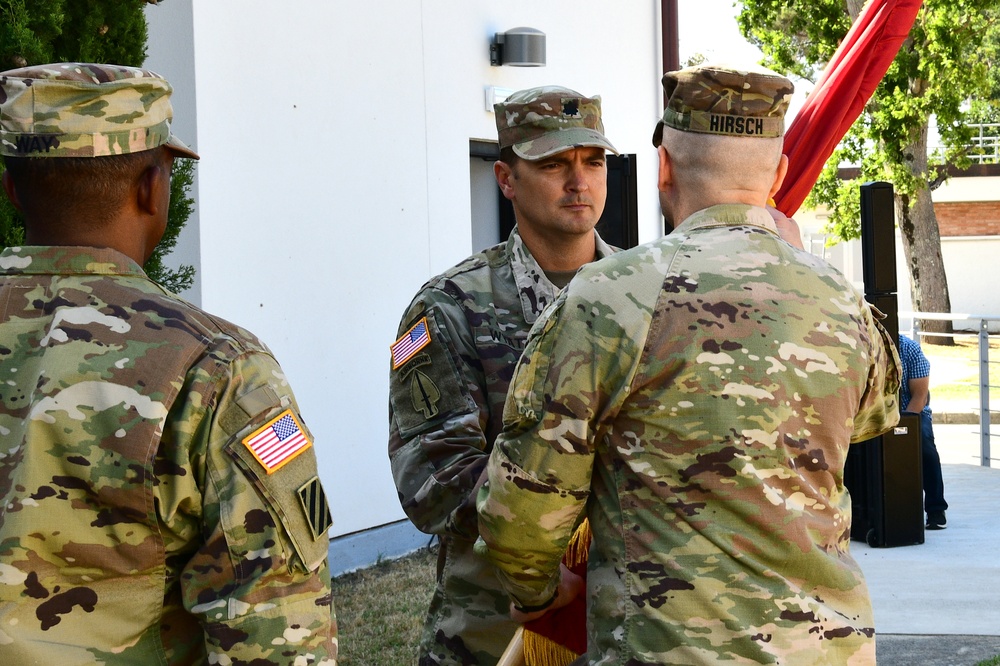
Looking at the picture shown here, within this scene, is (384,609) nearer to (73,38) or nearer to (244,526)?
(73,38)

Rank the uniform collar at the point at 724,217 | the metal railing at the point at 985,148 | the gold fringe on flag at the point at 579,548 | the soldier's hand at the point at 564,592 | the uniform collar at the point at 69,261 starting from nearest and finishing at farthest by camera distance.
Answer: the uniform collar at the point at 69,261 → the uniform collar at the point at 724,217 → the soldier's hand at the point at 564,592 → the gold fringe on flag at the point at 579,548 → the metal railing at the point at 985,148

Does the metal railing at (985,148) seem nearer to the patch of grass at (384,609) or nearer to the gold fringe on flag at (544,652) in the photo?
the patch of grass at (384,609)

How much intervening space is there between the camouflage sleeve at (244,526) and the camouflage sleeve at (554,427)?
41cm

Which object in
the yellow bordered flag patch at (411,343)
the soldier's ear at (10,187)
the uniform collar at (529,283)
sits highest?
the soldier's ear at (10,187)

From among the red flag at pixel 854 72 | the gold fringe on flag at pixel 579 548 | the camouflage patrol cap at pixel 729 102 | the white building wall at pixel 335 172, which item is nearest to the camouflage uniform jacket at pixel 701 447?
the camouflage patrol cap at pixel 729 102

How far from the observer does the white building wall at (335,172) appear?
5.77 metres

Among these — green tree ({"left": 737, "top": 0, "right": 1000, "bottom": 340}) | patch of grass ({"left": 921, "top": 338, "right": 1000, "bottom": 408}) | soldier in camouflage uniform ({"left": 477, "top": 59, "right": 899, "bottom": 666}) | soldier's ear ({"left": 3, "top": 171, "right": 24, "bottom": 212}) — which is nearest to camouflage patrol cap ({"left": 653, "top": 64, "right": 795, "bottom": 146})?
soldier in camouflage uniform ({"left": 477, "top": 59, "right": 899, "bottom": 666})

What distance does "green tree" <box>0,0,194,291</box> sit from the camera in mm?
3445

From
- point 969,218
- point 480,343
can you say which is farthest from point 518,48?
point 969,218

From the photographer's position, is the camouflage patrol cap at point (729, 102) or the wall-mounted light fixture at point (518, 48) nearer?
the camouflage patrol cap at point (729, 102)

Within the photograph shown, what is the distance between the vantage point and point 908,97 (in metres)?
20.2

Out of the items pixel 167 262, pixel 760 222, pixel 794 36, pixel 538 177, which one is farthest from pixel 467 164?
pixel 794 36

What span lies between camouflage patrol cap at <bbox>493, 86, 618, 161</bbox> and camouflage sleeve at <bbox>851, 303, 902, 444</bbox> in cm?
94

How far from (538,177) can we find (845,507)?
124cm
